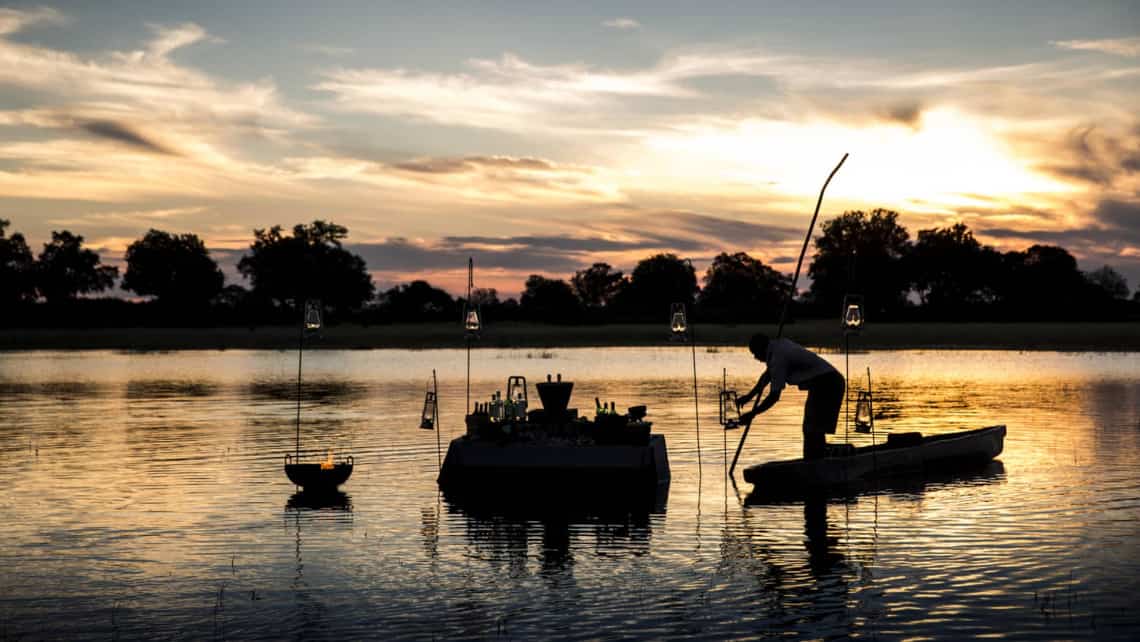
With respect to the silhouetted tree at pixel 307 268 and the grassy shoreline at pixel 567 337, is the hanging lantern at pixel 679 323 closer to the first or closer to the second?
the grassy shoreline at pixel 567 337

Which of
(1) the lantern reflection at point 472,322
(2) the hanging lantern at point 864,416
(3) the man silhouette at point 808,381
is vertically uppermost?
(1) the lantern reflection at point 472,322

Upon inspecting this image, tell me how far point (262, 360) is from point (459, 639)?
210 ft

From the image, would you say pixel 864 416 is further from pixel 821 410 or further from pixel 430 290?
pixel 430 290

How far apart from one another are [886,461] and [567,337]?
8451 cm

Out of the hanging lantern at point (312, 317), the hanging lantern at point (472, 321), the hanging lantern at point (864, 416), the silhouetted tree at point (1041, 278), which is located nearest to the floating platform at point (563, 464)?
the hanging lantern at point (472, 321)

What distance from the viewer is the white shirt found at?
749 inches

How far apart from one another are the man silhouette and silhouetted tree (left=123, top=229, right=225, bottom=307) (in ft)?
533

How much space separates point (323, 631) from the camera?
10.8 m

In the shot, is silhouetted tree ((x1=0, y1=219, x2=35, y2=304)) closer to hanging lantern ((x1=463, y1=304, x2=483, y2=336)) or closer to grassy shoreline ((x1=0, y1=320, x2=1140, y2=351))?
grassy shoreline ((x1=0, y1=320, x2=1140, y2=351))

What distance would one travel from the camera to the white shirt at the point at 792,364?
19.0 meters

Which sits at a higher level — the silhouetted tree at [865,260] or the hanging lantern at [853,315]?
the silhouetted tree at [865,260]

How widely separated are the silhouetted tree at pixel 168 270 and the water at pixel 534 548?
15078 centimetres

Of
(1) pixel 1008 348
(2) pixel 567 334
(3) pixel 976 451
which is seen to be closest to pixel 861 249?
(2) pixel 567 334

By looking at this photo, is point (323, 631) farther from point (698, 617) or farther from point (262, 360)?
point (262, 360)
